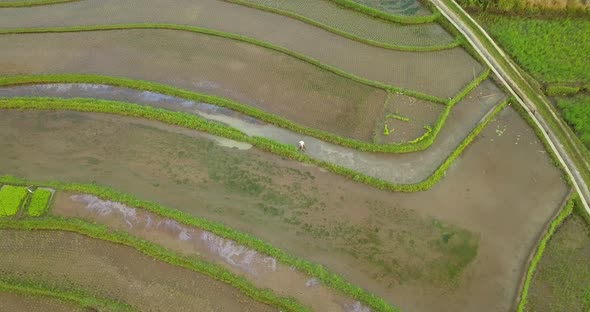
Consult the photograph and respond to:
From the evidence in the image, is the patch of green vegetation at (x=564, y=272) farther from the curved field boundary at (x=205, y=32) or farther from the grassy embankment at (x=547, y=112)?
the curved field boundary at (x=205, y=32)

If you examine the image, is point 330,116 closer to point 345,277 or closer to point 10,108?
point 345,277

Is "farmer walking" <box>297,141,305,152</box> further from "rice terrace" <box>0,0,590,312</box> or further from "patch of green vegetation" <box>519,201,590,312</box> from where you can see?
"patch of green vegetation" <box>519,201,590,312</box>

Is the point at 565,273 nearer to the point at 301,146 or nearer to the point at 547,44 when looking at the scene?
the point at 301,146

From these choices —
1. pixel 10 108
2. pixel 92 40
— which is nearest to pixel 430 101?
pixel 92 40

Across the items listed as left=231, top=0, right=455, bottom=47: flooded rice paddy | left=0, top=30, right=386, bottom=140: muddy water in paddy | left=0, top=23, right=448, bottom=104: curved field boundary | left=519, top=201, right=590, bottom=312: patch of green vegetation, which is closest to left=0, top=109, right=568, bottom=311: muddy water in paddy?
left=519, top=201, right=590, bottom=312: patch of green vegetation

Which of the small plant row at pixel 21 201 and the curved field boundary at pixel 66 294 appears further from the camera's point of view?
the small plant row at pixel 21 201

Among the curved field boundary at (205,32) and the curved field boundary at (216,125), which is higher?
A: the curved field boundary at (205,32)

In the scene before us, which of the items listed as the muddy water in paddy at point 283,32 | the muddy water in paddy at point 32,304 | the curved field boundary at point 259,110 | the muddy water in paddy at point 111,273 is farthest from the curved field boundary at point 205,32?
the muddy water in paddy at point 32,304
